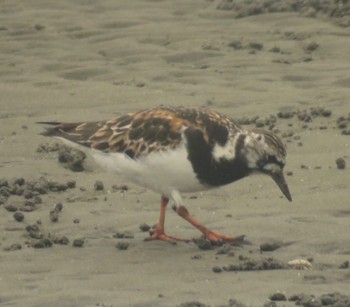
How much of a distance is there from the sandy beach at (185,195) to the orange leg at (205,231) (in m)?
0.08

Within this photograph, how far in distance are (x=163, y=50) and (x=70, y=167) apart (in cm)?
459

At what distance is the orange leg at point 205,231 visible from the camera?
827 centimetres

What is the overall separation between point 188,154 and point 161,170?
0.23m

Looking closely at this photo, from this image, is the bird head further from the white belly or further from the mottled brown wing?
the white belly

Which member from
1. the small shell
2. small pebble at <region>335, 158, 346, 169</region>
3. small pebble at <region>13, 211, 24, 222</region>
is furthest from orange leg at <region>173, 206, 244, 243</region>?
small pebble at <region>335, 158, 346, 169</region>

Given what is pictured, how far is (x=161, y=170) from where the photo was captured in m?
8.37

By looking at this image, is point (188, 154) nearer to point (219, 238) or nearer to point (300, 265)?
point (219, 238)

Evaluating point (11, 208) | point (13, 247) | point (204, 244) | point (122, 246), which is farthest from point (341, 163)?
point (13, 247)

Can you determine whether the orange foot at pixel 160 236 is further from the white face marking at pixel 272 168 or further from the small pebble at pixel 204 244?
the white face marking at pixel 272 168

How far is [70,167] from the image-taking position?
10.3 meters

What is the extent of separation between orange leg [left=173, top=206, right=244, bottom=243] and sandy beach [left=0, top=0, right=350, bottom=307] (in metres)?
0.08

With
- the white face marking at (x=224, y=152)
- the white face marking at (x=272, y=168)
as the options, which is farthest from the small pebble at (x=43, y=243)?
the white face marking at (x=272, y=168)

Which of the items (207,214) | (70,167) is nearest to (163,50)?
(70,167)

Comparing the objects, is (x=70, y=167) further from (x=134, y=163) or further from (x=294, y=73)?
(x=294, y=73)
